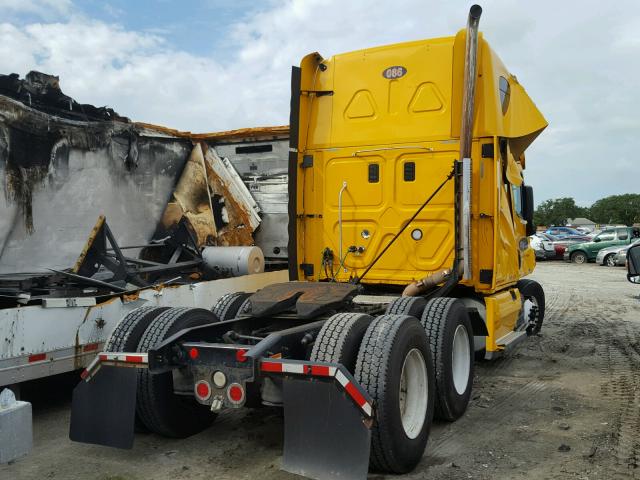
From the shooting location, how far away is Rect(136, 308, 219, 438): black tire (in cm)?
425

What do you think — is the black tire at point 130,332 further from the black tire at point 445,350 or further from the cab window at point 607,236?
the cab window at point 607,236

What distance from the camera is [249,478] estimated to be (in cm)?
391

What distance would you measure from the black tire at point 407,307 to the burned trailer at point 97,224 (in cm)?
255

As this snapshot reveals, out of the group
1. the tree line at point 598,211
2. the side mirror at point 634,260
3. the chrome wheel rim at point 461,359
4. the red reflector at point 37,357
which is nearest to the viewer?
the red reflector at point 37,357

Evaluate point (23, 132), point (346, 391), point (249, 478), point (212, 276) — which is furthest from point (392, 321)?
point (23, 132)

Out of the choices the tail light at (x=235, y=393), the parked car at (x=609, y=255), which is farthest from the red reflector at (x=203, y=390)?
the parked car at (x=609, y=255)

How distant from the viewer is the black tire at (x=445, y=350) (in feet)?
15.8

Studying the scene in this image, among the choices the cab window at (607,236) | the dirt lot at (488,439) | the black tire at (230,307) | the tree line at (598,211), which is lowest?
the dirt lot at (488,439)

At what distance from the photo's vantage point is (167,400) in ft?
14.3

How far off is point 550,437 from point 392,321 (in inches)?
66.6

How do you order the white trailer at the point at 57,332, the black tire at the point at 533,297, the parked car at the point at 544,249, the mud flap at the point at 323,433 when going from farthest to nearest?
1. the parked car at the point at 544,249
2. the black tire at the point at 533,297
3. the white trailer at the point at 57,332
4. the mud flap at the point at 323,433

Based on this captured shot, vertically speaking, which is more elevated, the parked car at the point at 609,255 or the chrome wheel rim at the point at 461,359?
the parked car at the point at 609,255

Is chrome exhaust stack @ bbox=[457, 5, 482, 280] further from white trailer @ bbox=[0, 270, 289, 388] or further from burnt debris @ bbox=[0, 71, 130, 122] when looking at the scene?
burnt debris @ bbox=[0, 71, 130, 122]

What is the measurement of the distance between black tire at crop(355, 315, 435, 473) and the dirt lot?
0.59 ft
